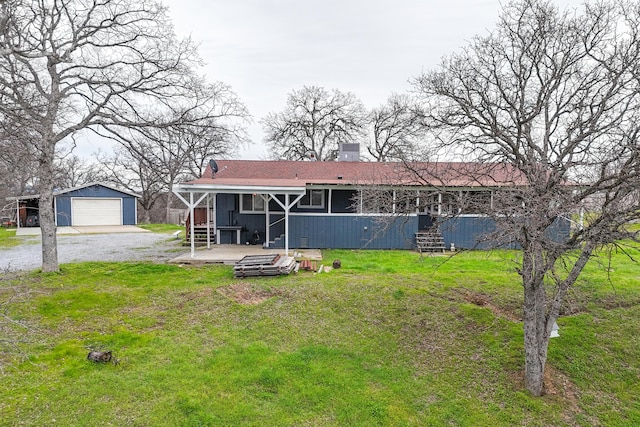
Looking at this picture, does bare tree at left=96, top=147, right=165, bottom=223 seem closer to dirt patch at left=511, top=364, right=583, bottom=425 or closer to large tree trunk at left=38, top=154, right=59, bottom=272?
large tree trunk at left=38, top=154, right=59, bottom=272

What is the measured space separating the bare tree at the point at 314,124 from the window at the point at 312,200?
15.3 metres

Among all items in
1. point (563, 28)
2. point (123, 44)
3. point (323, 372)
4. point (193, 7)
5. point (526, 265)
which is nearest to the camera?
point (526, 265)

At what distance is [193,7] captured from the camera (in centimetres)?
1033

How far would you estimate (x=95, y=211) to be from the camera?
81.6ft

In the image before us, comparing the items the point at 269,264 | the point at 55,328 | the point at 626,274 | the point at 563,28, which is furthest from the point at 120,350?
the point at 626,274

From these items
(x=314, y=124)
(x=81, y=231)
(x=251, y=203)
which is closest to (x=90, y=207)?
(x=81, y=231)

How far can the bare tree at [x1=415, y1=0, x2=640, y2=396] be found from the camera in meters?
3.97

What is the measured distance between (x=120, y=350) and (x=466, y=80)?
7.35 metres

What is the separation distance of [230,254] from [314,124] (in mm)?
19186

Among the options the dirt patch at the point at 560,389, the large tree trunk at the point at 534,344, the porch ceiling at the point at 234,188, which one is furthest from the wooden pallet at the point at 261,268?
the large tree trunk at the point at 534,344

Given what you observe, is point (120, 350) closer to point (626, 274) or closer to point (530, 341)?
point (530, 341)

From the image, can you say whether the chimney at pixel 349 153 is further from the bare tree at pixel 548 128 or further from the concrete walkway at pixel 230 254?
the bare tree at pixel 548 128

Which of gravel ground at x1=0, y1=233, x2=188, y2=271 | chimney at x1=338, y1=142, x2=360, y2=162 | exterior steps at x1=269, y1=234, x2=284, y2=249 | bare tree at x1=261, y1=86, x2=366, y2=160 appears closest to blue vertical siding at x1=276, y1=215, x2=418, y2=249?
exterior steps at x1=269, y1=234, x2=284, y2=249

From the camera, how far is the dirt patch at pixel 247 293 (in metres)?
7.37
